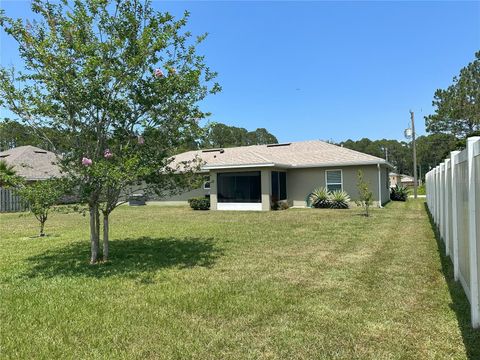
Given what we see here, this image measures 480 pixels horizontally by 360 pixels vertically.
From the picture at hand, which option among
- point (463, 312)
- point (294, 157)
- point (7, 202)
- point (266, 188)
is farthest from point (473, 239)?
point (7, 202)

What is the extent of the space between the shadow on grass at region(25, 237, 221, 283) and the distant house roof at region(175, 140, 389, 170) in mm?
9895

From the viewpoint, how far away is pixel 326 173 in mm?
21484

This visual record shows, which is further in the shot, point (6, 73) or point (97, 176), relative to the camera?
point (6, 73)

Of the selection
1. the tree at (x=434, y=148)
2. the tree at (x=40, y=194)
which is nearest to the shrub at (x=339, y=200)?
the tree at (x=40, y=194)

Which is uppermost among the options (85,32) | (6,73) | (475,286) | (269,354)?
(85,32)

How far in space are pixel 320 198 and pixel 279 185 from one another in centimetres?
241

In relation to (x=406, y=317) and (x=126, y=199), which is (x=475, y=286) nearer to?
(x=406, y=317)

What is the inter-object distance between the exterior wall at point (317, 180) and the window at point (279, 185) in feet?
1.08

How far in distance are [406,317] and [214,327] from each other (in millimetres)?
2199

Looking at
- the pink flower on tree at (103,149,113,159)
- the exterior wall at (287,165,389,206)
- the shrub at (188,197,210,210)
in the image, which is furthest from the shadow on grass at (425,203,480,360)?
the shrub at (188,197,210,210)

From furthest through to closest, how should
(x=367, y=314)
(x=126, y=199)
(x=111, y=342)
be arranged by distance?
(x=126, y=199), (x=367, y=314), (x=111, y=342)

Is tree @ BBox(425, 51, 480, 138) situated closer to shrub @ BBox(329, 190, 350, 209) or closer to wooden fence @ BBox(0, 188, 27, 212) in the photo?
shrub @ BBox(329, 190, 350, 209)

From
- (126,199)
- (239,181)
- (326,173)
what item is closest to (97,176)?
(126,199)

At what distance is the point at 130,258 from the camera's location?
8023 mm
